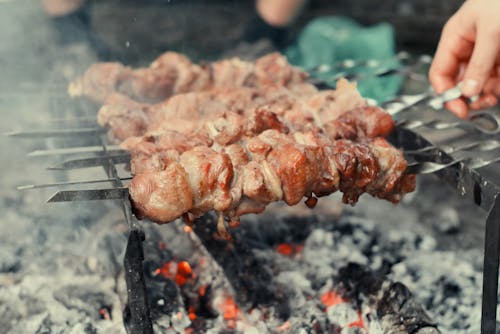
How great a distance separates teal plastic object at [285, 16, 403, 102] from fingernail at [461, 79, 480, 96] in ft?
9.30

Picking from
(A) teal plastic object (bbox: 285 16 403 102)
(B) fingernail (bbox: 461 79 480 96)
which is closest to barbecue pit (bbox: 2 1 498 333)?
(B) fingernail (bbox: 461 79 480 96)

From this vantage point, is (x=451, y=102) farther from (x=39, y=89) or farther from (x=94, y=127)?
(x=39, y=89)

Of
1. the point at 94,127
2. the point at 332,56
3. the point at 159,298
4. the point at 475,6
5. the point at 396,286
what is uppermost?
the point at 332,56

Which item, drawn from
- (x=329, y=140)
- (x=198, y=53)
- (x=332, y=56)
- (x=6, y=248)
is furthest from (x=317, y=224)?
(x=198, y=53)

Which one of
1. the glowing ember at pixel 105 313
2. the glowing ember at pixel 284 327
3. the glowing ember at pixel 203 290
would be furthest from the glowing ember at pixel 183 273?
the glowing ember at pixel 284 327

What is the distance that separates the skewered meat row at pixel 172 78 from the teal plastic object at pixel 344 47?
2.53m

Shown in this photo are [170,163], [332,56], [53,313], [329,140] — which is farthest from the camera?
[332,56]

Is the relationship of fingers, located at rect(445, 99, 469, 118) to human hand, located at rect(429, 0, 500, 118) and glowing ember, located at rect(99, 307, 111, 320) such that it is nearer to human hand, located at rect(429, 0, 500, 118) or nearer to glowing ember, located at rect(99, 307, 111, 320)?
human hand, located at rect(429, 0, 500, 118)

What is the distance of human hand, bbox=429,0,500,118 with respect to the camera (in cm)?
312

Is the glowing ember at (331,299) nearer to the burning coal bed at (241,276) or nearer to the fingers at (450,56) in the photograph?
the burning coal bed at (241,276)

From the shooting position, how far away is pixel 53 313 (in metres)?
2.84

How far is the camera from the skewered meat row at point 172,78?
11.7ft

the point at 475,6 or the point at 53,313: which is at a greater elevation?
the point at 475,6

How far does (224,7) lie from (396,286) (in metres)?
5.20
